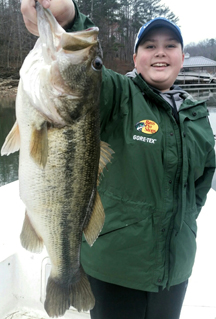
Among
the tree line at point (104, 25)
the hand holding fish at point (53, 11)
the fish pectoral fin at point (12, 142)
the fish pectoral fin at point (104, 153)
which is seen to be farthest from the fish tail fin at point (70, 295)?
the tree line at point (104, 25)

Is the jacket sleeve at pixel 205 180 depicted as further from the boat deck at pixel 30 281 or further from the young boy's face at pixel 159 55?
the boat deck at pixel 30 281

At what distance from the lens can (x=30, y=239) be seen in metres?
1.68

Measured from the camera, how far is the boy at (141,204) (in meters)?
1.84

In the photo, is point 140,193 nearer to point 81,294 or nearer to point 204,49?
point 81,294

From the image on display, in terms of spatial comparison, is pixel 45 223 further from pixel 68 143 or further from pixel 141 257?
pixel 141 257

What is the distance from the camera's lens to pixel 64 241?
167 cm

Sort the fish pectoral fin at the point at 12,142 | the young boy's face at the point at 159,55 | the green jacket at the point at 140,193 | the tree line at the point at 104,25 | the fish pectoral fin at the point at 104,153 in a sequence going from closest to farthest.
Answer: the fish pectoral fin at the point at 12,142 → the fish pectoral fin at the point at 104,153 → the green jacket at the point at 140,193 → the young boy's face at the point at 159,55 → the tree line at the point at 104,25

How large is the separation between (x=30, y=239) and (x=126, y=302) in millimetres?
817

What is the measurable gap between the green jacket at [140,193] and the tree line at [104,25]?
101 ft

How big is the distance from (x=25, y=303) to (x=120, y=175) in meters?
1.97

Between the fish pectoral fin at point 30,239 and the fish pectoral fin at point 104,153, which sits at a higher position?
the fish pectoral fin at point 104,153

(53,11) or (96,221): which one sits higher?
(53,11)

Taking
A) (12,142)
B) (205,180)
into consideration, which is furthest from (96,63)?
(205,180)

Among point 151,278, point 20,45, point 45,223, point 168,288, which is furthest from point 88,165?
point 20,45
